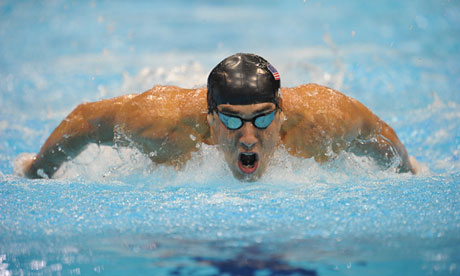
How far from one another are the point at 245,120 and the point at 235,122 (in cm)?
5

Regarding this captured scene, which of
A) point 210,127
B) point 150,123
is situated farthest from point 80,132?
point 210,127

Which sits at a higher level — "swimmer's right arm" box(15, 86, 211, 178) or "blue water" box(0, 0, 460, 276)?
"swimmer's right arm" box(15, 86, 211, 178)

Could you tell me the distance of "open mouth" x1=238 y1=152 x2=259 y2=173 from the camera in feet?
8.16

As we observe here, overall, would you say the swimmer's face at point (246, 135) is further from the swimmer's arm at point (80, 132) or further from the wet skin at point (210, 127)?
the swimmer's arm at point (80, 132)

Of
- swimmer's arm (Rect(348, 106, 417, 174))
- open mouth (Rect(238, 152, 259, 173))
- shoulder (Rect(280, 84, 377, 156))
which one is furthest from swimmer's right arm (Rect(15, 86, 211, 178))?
swimmer's arm (Rect(348, 106, 417, 174))

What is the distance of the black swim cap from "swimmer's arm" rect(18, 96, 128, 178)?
0.56m

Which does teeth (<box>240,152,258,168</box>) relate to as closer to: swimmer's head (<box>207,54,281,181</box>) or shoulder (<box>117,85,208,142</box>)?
swimmer's head (<box>207,54,281,181</box>)

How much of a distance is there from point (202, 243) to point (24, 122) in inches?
153

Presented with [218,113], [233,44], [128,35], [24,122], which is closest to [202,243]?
[218,113]

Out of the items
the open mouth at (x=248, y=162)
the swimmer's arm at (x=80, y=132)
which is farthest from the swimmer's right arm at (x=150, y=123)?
the open mouth at (x=248, y=162)

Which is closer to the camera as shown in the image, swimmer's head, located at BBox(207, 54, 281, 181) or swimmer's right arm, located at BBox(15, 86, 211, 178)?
swimmer's head, located at BBox(207, 54, 281, 181)

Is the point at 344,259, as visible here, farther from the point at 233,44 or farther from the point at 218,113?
the point at 233,44

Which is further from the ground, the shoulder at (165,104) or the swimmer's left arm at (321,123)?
the shoulder at (165,104)

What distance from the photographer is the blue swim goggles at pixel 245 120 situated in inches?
96.0
